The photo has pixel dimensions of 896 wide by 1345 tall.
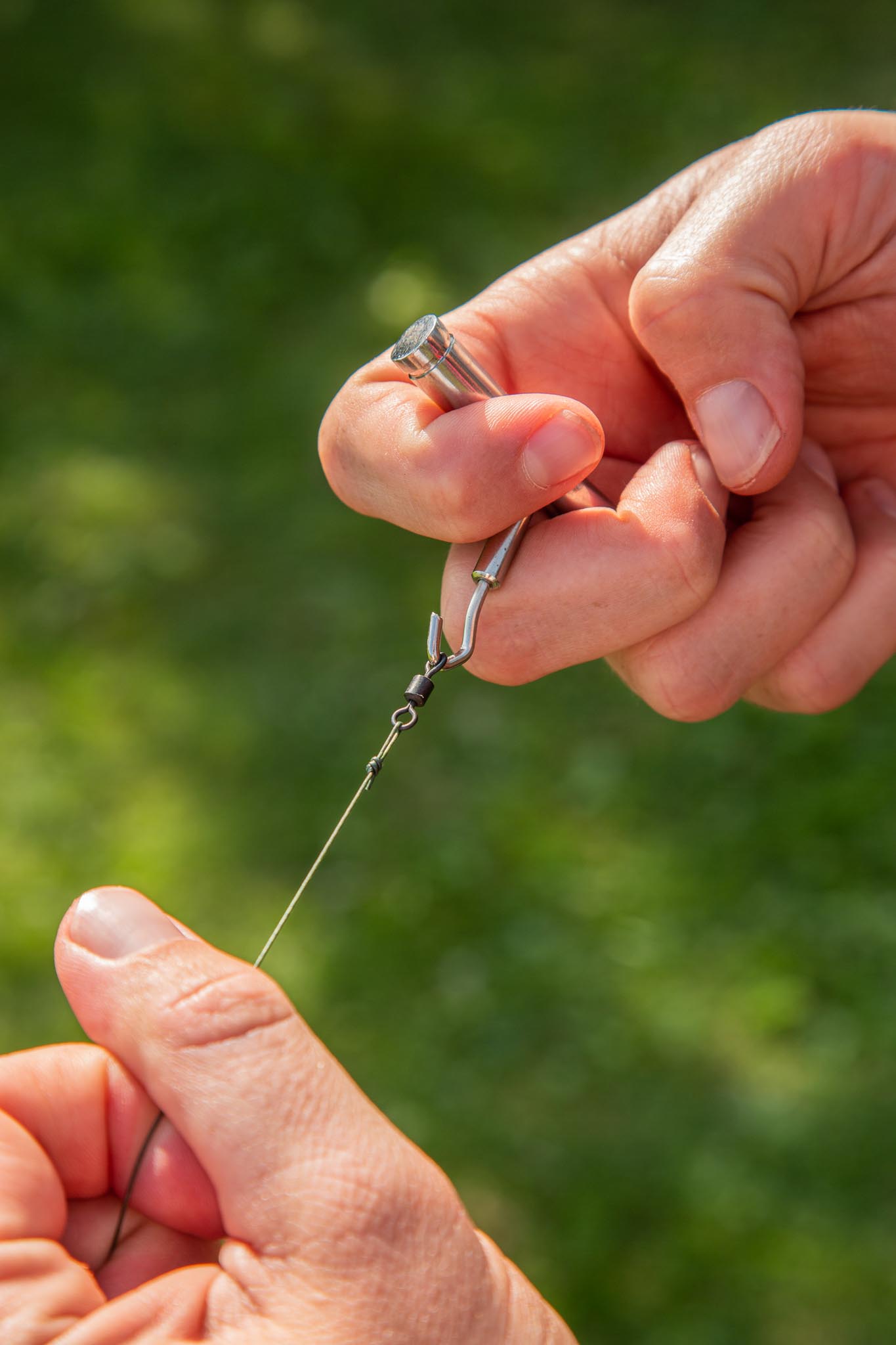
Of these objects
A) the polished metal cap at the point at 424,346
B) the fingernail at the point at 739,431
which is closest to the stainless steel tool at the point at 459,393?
the polished metal cap at the point at 424,346

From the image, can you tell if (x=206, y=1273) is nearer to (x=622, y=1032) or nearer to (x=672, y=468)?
(x=672, y=468)

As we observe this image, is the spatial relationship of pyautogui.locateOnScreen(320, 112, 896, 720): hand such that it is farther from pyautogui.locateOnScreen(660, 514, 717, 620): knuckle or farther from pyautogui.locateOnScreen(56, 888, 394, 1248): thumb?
pyautogui.locateOnScreen(56, 888, 394, 1248): thumb

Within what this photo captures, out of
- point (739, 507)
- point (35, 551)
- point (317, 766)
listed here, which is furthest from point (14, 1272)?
point (35, 551)

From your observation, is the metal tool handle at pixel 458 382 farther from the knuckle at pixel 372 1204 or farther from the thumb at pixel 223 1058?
the knuckle at pixel 372 1204

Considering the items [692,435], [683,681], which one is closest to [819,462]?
[692,435]

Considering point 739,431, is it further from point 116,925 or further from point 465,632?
point 116,925

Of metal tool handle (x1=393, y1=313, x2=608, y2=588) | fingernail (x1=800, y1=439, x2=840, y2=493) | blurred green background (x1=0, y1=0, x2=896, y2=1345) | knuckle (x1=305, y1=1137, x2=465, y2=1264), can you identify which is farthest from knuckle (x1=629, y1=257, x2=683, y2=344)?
blurred green background (x1=0, y1=0, x2=896, y2=1345)
